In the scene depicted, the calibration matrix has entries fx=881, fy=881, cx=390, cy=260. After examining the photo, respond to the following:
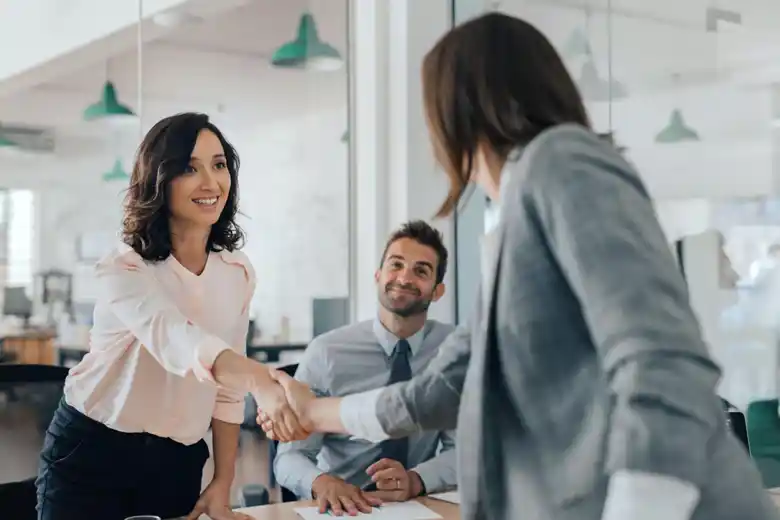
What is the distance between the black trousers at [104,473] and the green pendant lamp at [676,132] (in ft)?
4.92

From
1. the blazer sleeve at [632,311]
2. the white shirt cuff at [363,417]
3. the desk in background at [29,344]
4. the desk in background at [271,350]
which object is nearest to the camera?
the blazer sleeve at [632,311]

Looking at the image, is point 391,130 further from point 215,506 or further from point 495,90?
point 495,90

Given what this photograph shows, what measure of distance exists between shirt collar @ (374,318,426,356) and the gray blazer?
1.47 m

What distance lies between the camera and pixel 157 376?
6.20 feet

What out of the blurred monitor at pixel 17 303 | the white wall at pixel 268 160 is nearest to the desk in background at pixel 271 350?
the white wall at pixel 268 160

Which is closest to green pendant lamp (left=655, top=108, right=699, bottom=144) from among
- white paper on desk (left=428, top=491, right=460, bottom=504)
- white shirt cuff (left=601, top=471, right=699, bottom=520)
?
white paper on desk (left=428, top=491, right=460, bottom=504)

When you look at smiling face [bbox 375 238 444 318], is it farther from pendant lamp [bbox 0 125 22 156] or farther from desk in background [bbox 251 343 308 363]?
pendant lamp [bbox 0 125 22 156]

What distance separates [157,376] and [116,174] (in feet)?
8.53

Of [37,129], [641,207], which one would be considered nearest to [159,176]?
[641,207]

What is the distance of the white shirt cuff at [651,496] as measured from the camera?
0.82m

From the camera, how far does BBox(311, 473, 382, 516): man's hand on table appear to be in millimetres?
1841

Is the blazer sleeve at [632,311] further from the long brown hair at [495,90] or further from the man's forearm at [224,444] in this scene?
the man's forearm at [224,444]

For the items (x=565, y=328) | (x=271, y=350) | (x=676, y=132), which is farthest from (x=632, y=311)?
(x=271, y=350)

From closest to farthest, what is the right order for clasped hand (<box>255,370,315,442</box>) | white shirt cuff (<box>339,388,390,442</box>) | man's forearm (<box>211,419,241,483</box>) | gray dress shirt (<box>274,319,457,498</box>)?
white shirt cuff (<box>339,388,390,442</box>) < clasped hand (<box>255,370,315,442</box>) < man's forearm (<box>211,419,241,483</box>) < gray dress shirt (<box>274,319,457,498</box>)
